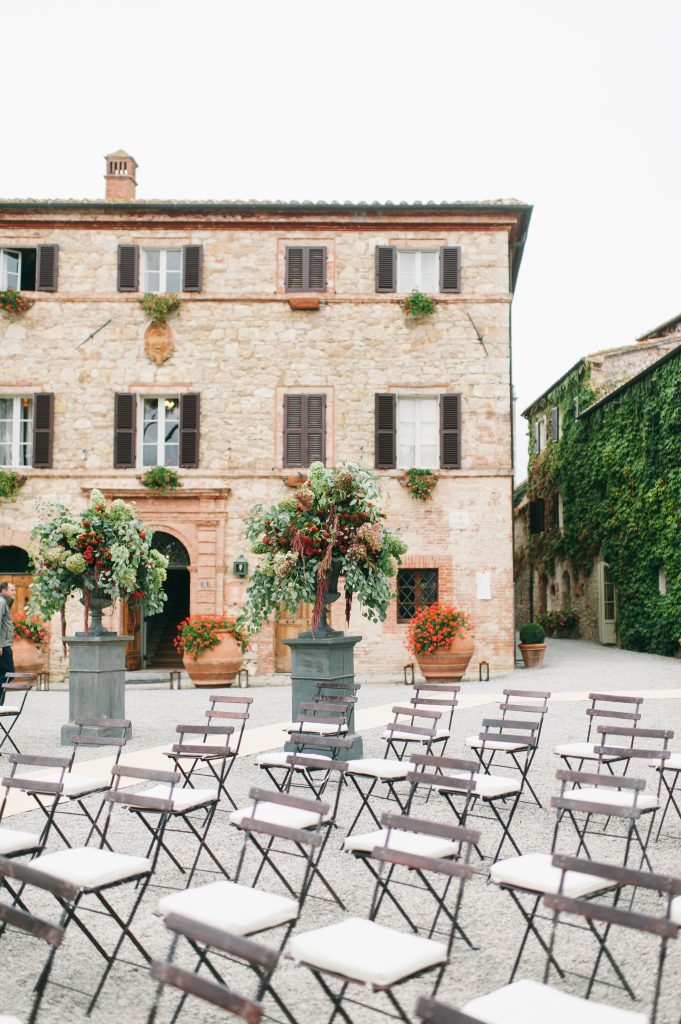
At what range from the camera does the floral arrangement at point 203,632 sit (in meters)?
17.2

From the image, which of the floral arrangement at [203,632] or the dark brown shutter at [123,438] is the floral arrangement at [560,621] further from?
the dark brown shutter at [123,438]

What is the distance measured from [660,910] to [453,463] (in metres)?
14.0

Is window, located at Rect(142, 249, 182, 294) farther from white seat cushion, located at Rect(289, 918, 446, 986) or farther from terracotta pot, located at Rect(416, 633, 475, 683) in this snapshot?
white seat cushion, located at Rect(289, 918, 446, 986)

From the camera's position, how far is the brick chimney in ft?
66.4

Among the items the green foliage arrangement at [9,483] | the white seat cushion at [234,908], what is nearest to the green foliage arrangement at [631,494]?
the green foliage arrangement at [9,483]

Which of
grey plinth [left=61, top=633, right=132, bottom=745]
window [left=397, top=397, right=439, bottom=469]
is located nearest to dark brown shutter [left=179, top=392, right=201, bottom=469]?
window [left=397, top=397, right=439, bottom=469]

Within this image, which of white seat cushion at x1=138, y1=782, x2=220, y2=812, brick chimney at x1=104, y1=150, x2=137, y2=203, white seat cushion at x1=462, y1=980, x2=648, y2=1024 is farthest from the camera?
brick chimney at x1=104, y1=150, x2=137, y2=203

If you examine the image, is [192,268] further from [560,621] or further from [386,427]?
[560,621]

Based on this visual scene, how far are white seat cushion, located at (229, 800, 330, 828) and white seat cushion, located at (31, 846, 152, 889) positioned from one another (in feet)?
2.88

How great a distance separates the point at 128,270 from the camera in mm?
19234

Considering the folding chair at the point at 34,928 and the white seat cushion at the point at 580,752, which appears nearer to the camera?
the folding chair at the point at 34,928

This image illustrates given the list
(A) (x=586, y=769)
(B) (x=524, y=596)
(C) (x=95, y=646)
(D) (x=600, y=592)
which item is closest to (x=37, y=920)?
(A) (x=586, y=769)

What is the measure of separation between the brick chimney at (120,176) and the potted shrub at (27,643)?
8.95m

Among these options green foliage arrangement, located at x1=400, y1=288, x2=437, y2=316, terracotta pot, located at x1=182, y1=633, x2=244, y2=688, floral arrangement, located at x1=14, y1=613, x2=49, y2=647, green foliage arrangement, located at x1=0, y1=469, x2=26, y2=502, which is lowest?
terracotta pot, located at x1=182, y1=633, x2=244, y2=688
